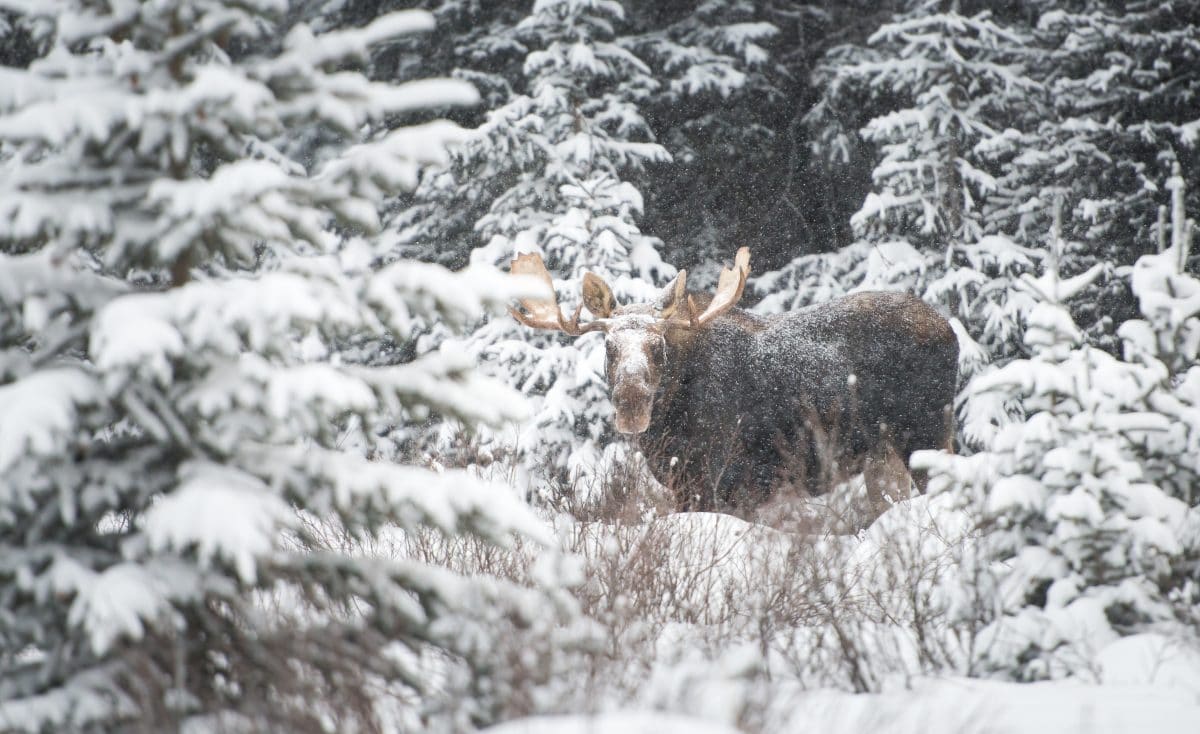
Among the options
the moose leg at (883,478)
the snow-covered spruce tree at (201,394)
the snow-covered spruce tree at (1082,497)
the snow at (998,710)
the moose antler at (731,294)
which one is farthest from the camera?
the moose leg at (883,478)

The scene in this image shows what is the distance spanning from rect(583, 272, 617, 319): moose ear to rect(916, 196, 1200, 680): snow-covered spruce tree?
3.20 metres

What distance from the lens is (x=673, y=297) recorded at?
20.7 ft

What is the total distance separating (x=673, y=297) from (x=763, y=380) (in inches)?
38.3

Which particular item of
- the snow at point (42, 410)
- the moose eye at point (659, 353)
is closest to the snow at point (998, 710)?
the snow at point (42, 410)

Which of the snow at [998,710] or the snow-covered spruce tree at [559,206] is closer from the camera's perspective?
the snow at [998,710]

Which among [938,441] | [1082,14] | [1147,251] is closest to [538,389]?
[938,441]

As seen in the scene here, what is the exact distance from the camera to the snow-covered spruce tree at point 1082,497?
308 centimetres

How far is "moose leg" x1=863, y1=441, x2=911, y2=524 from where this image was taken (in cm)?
669

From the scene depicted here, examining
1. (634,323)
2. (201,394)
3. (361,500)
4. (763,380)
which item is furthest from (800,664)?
(763,380)

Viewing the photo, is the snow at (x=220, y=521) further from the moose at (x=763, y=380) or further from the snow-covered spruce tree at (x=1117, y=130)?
the snow-covered spruce tree at (x=1117, y=130)

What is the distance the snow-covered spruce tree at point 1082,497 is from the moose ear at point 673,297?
Answer: 290 centimetres

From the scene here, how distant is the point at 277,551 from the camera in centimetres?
238

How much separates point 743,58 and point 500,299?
1105 cm

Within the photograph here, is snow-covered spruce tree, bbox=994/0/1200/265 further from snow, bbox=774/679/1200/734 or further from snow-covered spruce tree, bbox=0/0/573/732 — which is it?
snow-covered spruce tree, bbox=0/0/573/732
